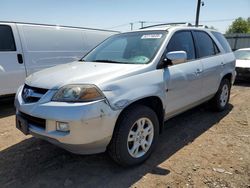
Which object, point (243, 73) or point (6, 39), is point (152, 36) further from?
point (243, 73)

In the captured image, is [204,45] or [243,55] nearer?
[204,45]

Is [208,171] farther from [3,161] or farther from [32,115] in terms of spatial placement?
[3,161]

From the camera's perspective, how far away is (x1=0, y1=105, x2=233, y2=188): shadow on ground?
275cm

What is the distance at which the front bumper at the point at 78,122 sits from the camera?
2.42 metres

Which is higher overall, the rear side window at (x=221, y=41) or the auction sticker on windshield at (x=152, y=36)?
the auction sticker on windshield at (x=152, y=36)

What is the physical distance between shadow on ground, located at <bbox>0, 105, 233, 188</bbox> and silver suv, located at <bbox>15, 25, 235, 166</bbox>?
19 cm

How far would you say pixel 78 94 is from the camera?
2.53m

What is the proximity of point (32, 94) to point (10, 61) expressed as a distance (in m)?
2.89

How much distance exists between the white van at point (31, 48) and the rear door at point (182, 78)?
11.5 ft

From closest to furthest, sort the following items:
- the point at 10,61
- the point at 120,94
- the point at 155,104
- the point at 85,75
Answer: the point at 120,94
the point at 85,75
the point at 155,104
the point at 10,61

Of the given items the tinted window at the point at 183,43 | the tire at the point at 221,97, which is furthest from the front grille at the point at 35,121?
the tire at the point at 221,97

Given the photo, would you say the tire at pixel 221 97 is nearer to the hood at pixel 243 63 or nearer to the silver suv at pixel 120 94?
the silver suv at pixel 120 94

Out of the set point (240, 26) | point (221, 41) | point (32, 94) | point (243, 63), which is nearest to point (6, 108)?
point (32, 94)

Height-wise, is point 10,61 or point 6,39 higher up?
point 6,39
